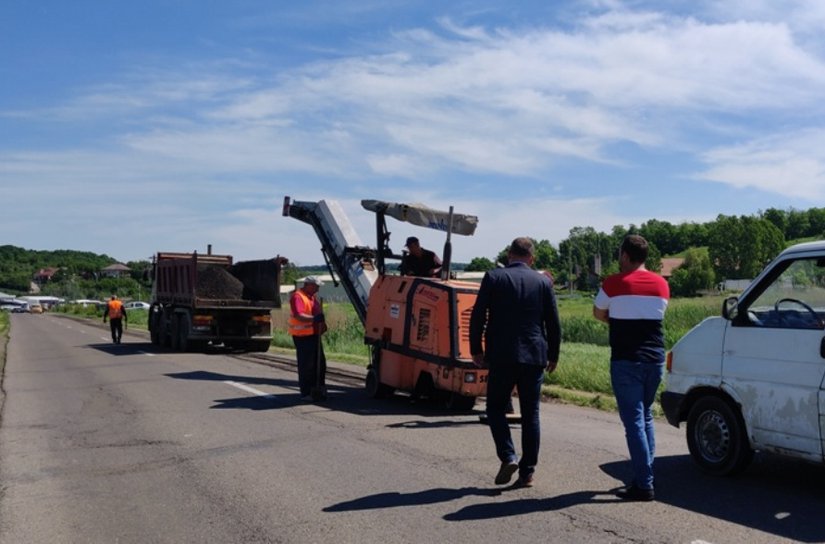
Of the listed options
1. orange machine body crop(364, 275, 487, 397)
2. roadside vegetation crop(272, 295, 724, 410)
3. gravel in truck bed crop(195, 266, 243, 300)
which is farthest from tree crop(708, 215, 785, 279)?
orange machine body crop(364, 275, 487, 397)

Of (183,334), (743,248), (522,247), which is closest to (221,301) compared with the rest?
(183,334)

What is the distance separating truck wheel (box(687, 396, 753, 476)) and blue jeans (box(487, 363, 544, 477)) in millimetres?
1557

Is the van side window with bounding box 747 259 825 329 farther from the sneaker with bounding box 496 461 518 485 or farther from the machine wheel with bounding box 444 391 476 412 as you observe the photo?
the machine wheel with bounding box 444 391 476 412

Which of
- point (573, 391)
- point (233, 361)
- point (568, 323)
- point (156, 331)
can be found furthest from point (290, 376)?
point (568, 323)

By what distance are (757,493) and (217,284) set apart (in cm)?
1871

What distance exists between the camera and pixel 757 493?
6355 mm

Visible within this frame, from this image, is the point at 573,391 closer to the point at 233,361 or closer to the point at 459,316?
the point at 459,316

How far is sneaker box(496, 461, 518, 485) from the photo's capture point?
6477 millimetres

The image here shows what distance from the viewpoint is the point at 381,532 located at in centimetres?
548


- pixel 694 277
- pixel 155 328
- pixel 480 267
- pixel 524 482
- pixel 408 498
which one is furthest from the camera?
pixel 694 277

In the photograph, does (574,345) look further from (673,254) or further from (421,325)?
(673,254)

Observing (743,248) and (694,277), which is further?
(743,248)

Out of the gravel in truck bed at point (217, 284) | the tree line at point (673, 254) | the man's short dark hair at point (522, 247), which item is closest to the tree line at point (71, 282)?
the tree line at point (673, 254)

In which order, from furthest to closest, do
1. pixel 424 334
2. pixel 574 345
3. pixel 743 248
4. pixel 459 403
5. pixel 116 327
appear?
→ pixel 743 248
pixel 116 327
pixel 574 345
pixel 459 403
pixel 424 334
